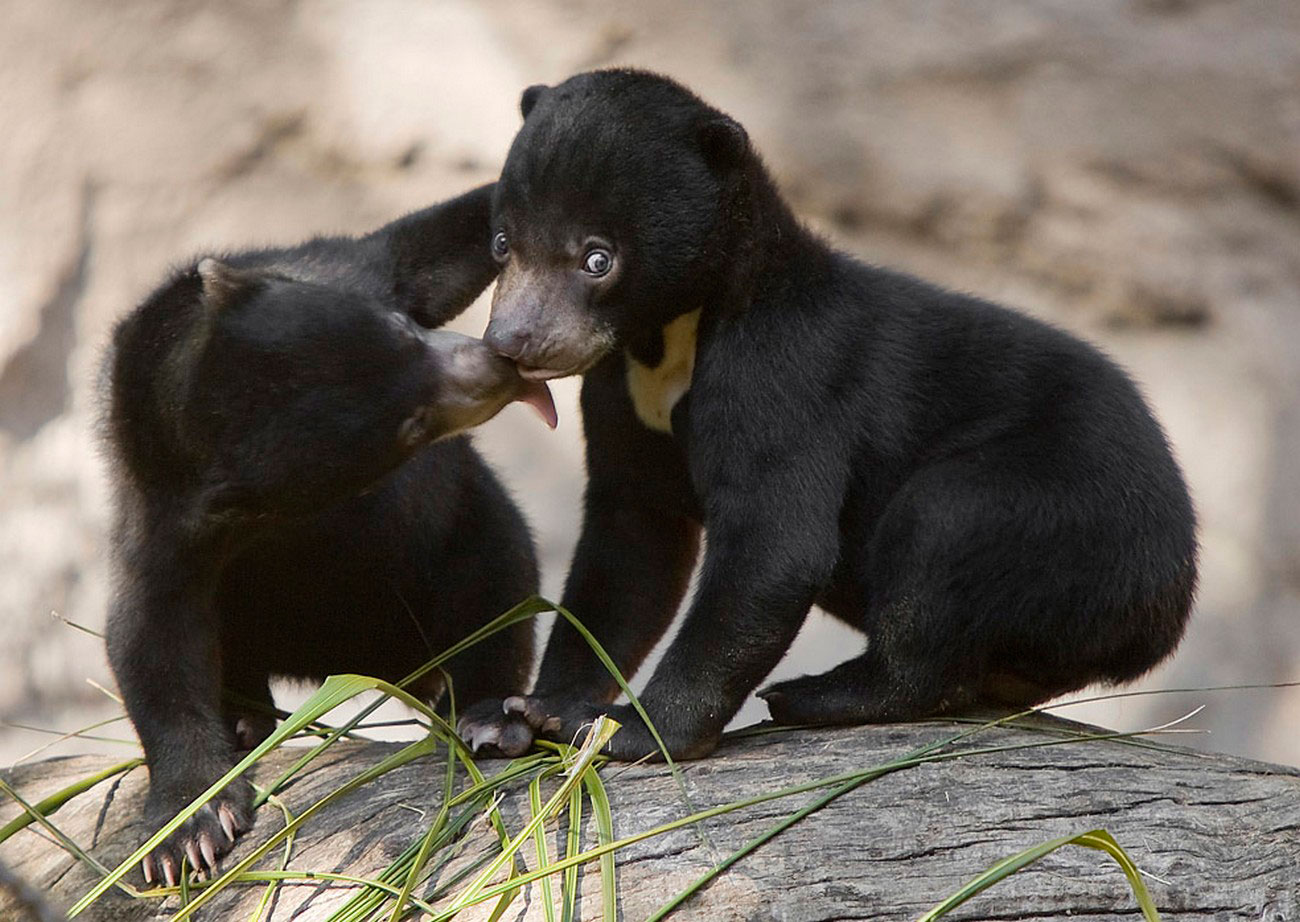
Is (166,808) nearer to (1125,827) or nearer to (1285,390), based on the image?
(1125,827)

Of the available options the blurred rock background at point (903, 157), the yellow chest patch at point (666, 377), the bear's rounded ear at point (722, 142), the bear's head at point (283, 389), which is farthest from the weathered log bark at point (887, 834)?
the blurred rock background at point (903, 157)

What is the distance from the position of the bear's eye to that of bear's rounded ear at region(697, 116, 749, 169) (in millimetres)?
362

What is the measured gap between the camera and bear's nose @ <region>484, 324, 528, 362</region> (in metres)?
3.61

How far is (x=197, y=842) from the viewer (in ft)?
11.5

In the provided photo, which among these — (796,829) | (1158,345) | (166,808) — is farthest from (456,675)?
(1158,345)

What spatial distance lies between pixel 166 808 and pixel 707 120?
2.11 meters

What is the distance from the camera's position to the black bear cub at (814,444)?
363 cm

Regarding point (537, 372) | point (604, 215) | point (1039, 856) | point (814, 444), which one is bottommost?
point (1039, 856)

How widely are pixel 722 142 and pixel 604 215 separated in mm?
363

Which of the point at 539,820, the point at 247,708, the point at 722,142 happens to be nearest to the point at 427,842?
the point at 539,820

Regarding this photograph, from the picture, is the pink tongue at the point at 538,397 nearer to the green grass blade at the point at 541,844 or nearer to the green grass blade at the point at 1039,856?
the green grass blade at the point at 541,844

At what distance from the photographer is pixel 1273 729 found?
7523 mm

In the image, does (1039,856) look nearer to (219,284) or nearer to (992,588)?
(992,588)

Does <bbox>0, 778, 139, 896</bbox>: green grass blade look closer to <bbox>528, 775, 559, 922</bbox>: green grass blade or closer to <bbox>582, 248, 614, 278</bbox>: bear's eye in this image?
<bbox>528, 775, 559, 922</bbox>: green grass blade
